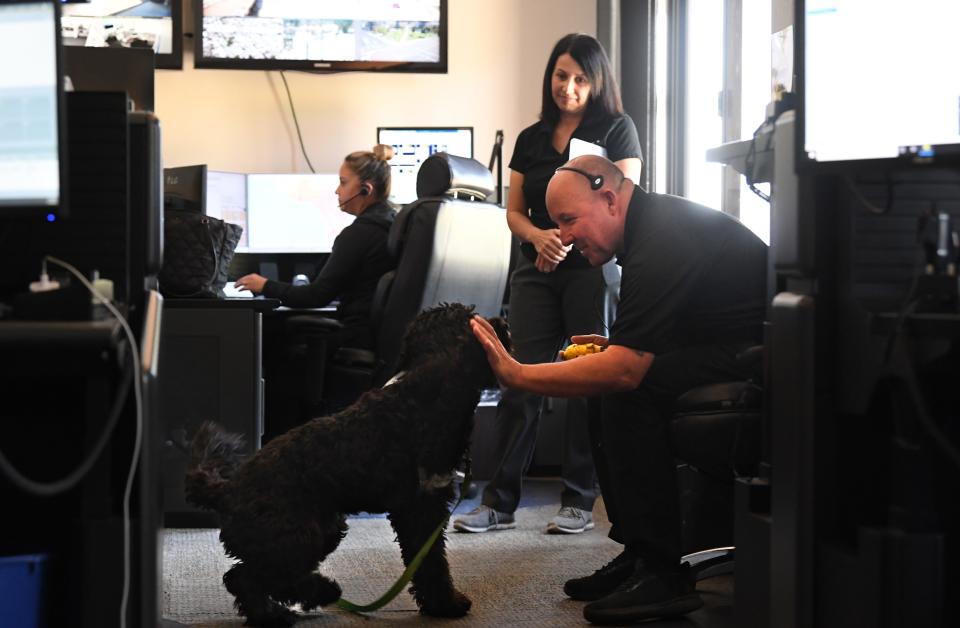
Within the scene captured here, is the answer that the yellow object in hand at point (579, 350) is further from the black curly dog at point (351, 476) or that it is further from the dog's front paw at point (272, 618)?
the dog's front paw at point (272, 618)

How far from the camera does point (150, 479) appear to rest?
159 cm

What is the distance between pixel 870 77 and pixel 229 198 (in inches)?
137

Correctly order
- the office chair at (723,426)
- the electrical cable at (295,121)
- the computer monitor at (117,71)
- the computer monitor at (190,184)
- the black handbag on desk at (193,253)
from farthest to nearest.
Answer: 1. the electrical cable at (295,121)
2. the computer monitor at (190,184)
3. the black handbag on desk at (193,253)
4. the computer monitor at (117,71)
5. the office chair at (723,426)

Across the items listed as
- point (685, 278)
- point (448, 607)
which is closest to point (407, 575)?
point (448, 607)

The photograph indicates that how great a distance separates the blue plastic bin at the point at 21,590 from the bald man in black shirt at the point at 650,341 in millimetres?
945

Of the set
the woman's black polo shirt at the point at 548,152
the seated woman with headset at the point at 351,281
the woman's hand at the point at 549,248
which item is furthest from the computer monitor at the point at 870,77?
the seated woman with headset at the point at 351,281

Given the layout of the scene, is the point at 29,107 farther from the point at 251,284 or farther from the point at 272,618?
the point at 251,284

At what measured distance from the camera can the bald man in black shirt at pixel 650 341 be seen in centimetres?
220

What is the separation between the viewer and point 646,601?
89.2 inches

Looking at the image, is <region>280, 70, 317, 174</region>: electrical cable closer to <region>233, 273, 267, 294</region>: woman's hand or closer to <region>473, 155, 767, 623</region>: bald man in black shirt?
<region>233, 273, 267, 294</region>: woman's hand

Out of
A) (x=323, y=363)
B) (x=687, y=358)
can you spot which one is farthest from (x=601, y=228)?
(x=323, y=363)

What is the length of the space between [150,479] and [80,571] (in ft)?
0.54

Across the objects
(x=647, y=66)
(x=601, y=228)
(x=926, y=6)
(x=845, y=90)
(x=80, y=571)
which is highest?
(x=647, y=66)

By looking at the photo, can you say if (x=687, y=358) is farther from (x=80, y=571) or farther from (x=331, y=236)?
(x=331, y=236)
